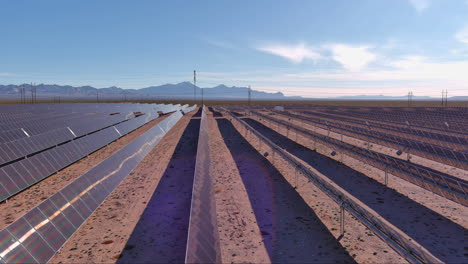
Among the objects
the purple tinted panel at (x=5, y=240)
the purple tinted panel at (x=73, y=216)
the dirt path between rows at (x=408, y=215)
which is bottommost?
the dirt path between rows at (x=408, y=215)

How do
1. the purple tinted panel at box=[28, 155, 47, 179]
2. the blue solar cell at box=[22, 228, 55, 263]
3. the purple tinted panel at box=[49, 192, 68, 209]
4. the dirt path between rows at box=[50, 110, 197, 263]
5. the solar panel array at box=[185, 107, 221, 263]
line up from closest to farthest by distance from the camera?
the solar panel array at box=[185, 107, 221, 263] → the blue solar cell at box=[22, 228, 55, 263] → the dirt path between rows at box=[50, 110, 197, 263] → the purple tinted panel at box=[49, 192, 68, 209] → the purple tinted panel at box=[28, 155, 47, 179]

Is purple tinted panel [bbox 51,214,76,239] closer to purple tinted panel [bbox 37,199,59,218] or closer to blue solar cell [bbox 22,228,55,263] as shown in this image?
purple tinted panel [bbox 37,199,59,218]

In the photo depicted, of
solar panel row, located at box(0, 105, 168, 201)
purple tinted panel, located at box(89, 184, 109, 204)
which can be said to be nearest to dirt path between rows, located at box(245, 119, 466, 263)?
purple tinted panel, located at box(89, 184, 109, 204)

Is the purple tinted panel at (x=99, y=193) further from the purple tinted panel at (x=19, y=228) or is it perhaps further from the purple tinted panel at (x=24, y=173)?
the purple tinted panel at (x=24, y=173)

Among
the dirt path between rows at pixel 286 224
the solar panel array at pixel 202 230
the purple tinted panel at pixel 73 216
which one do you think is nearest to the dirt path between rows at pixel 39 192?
the purple tinted panel at pixel 73 216

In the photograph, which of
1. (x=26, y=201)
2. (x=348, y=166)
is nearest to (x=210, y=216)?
(x=26, y=201)

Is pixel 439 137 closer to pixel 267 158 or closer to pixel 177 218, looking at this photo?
pixel 267 158

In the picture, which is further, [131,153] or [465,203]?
[131,153]

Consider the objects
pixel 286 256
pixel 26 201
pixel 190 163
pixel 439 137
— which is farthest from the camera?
pixel 439 137

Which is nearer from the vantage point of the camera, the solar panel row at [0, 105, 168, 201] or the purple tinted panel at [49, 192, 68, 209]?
the purple tinted panel at [49, 192, 68, 209]
